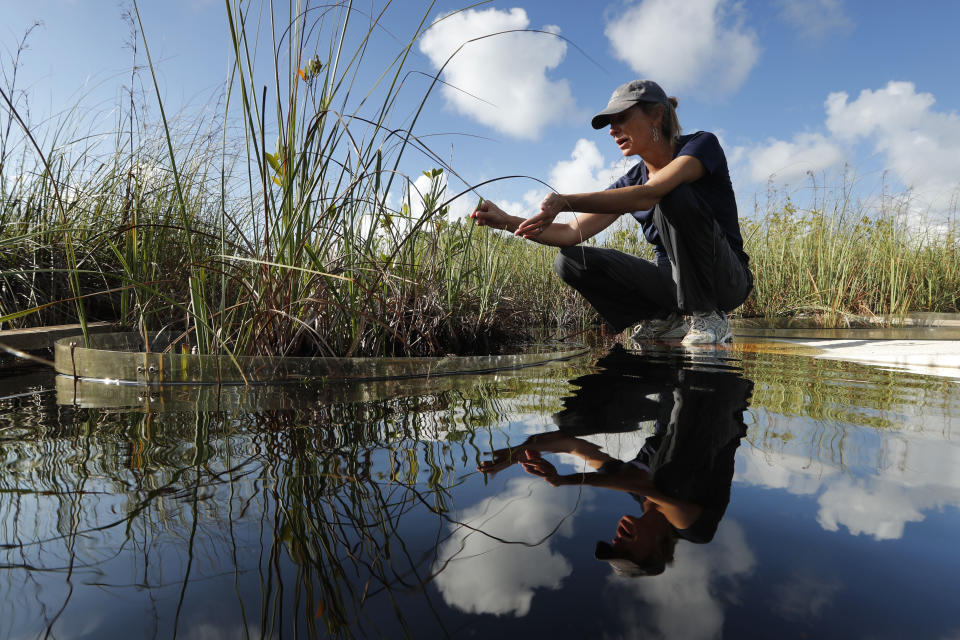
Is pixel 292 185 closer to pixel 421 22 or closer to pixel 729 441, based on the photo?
pixel 421 22

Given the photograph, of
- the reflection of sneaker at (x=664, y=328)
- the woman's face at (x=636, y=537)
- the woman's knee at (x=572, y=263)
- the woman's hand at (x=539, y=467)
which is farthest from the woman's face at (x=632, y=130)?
the woman's face at (x=636, y=537)

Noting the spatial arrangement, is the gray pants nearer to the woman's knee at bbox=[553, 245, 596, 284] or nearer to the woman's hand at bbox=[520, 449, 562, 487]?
the woman's knee at bbox=[553, 245, 596, 284]

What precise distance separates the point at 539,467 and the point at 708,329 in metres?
2.59

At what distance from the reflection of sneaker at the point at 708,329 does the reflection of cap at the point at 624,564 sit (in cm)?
269

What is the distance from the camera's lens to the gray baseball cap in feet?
8.76

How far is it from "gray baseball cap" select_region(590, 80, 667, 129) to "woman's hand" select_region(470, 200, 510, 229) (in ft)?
2.91

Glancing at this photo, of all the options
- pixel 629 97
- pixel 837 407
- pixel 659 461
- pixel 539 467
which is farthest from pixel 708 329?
pixel 539 467

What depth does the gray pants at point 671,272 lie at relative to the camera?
2.86 metres

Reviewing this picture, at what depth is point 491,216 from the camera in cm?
230

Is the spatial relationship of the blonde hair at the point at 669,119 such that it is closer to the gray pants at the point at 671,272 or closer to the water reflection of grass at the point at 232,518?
the gray pants at the point at 671,272

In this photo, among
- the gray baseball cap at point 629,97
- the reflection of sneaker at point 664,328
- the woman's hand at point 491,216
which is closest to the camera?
the woman's hand at point 491,216

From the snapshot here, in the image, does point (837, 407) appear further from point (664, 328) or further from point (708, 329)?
point (664, 328)

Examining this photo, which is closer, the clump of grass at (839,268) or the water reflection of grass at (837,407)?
the water reflection of grass at (837,407)

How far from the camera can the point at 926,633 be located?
0.48m
